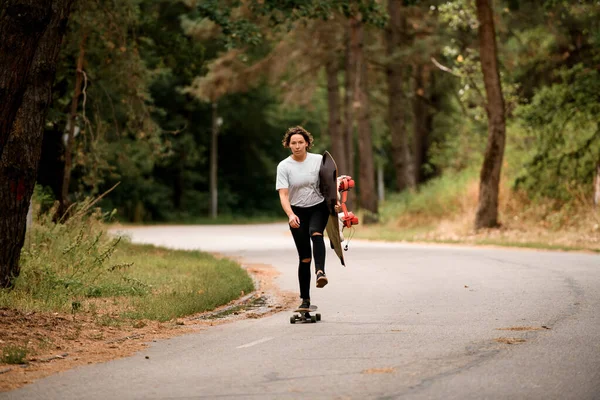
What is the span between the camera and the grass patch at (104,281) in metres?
11.9

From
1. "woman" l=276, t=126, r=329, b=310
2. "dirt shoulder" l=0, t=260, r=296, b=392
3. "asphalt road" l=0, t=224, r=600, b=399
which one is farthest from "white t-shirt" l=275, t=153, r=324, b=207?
"dirt shoulder" l=0, t=260, r=296, b=392

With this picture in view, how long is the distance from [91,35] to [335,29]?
20993mm

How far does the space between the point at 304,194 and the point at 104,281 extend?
4493 millimetres

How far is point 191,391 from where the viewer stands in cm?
729

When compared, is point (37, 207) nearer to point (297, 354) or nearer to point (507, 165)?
point (297, 354)

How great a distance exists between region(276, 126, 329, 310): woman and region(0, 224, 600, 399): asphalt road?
877 millimetres

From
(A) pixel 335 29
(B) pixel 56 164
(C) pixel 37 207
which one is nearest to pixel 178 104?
(A) pixel 335 29

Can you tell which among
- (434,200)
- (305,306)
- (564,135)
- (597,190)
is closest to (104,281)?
(305,306)

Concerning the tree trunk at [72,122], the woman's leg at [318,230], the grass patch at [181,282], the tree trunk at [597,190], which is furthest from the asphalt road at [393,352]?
the tree trunk at [597,190]

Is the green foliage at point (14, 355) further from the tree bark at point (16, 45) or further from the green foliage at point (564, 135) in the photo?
the green foliage at point (564, 135)

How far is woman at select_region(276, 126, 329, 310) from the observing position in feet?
36.1

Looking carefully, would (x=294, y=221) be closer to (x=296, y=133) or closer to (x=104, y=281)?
(x=296, y=133)

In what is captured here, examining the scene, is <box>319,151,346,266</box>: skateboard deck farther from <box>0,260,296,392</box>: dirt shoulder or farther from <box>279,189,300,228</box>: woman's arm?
<box>0,260,296,392</box>: dirt shoulder

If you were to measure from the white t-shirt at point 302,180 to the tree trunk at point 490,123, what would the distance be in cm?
1717
